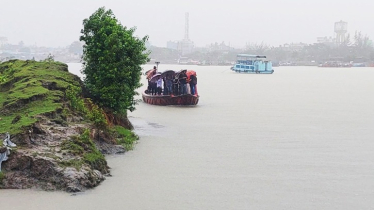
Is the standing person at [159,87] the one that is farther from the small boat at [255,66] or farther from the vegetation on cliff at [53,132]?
the small boat at [255,66]

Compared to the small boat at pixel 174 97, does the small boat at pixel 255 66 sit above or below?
above

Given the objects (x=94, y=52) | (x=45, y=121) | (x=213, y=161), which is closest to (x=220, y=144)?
(x=213, y=161)

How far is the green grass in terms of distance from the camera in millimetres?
11138

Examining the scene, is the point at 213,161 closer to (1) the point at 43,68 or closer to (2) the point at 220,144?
(2) the point at 220,144

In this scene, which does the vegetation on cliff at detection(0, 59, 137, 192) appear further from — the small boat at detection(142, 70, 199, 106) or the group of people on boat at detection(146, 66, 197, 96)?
the group of people on boat at detection(146, 66, 197, 96)

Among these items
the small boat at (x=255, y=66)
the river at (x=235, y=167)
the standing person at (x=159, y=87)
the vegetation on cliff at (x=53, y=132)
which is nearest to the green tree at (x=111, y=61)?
the vegetation on cliff at (x=53, y=132)

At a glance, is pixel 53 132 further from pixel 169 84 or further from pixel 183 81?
pixel 169 84

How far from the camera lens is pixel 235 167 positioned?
12.2 metres

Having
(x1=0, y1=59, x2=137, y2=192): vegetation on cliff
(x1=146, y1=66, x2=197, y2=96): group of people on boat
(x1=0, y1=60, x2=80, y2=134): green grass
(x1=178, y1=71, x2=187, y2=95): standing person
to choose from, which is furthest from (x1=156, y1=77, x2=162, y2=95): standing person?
(x1=0, y1=59, x2=137, y2=192): vegetation on cliff

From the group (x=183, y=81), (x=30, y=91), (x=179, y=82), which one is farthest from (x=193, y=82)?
(x=30, y=91)

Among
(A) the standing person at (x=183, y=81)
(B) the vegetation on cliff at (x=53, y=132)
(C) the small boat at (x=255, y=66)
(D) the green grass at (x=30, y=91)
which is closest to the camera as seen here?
(B) the vegetation on cliff at (x=53, y=132)

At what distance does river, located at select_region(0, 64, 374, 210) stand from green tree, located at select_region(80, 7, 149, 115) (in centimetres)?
152

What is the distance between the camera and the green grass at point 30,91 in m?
11.1

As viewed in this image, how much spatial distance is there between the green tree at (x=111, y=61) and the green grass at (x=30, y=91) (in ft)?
2.11
